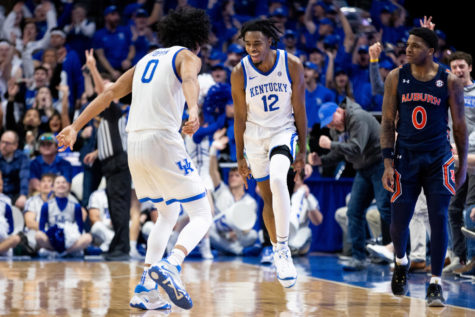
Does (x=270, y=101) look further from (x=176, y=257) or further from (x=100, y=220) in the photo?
(x=100, y=220)

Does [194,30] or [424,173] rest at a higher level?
[194,30]

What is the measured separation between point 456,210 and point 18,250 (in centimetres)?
586

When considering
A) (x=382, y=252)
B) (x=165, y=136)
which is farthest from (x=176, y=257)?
(x=382, y=252)

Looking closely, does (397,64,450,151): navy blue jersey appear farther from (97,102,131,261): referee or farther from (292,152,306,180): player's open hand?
(97,102,131,261): referee

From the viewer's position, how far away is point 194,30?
5.14m

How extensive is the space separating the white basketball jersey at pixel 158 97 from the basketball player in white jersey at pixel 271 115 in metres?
1.04

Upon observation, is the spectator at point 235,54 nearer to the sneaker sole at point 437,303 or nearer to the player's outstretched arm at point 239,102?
the player's outstretched arm at point 239,102

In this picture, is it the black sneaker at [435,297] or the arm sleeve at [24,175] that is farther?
the arm sleeve at [24,175]

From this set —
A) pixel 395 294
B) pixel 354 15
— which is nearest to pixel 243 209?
pixel 395 294

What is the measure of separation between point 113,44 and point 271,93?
25.8 ft

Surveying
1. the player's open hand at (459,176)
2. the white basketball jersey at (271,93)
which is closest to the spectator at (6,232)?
the white basketball jersey at (271,93)

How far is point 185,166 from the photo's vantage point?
489 cm

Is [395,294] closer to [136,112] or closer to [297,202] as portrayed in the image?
[136,112]

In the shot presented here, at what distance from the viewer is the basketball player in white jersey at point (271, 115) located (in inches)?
225
